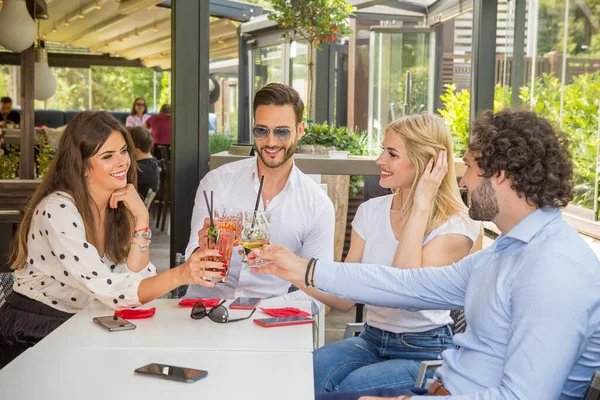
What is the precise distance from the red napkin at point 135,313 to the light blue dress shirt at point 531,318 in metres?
1.00

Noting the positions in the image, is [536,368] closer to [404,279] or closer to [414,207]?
[404,279]

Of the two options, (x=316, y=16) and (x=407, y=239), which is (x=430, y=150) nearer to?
(x=407, y=239)

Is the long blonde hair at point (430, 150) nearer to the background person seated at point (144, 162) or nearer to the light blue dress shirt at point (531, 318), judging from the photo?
the light blue dress shirt at point (531, 318)

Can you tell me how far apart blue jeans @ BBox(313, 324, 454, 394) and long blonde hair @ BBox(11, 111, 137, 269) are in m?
0.96

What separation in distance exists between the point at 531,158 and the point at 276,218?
177 cm

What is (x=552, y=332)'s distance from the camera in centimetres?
176

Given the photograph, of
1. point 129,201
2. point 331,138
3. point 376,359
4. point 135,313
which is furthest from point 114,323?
point 331,138

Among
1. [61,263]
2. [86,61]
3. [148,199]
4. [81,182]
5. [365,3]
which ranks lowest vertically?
[148,199]

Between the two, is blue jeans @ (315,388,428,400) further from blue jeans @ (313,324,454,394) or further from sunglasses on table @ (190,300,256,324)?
sunglasses on table @ (190,300,256,324)

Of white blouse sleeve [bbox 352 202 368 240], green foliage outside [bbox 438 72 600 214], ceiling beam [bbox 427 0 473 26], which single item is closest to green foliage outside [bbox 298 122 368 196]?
green foliage outside [bbox 438 72 600 214]

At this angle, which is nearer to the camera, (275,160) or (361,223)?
(361,223)

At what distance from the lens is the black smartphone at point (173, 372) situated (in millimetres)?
1946

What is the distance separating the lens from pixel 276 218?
3.60m

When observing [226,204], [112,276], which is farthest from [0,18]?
[112,276]
